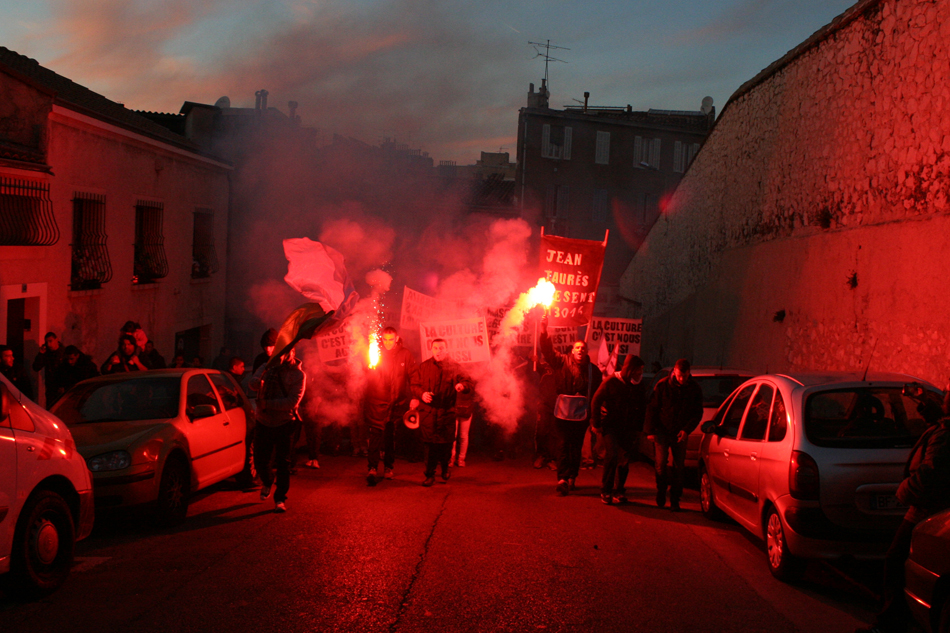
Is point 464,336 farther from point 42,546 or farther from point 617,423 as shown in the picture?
point 42,546

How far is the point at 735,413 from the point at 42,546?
611cm

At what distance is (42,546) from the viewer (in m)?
5.52

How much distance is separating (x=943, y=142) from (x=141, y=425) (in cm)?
980

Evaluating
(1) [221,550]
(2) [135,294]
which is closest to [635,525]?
(1) [221,550]

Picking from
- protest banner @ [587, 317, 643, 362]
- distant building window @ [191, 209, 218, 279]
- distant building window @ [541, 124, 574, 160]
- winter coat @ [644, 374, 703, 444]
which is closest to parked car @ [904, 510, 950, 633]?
winter coat @ [644, 374, 703, 444]

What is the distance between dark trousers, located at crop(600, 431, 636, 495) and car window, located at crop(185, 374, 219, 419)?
4.38 meters

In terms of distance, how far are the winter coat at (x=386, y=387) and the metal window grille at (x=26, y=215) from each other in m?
6.14

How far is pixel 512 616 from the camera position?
5.18 m

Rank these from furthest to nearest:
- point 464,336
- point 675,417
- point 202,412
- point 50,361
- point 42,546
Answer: point 464,336, point 50,361, point 675,417, point 202,412, point 42,546

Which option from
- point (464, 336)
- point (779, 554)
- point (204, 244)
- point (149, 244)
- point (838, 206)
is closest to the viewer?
point (779, 554)

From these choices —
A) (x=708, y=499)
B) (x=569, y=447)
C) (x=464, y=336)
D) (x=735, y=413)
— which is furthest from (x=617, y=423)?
(x=464, y=336)

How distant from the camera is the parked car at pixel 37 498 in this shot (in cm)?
525

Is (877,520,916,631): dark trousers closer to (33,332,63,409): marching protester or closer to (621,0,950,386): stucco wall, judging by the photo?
(621,0,950,386): stucco wall

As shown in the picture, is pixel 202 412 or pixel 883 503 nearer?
pixel 883 503
